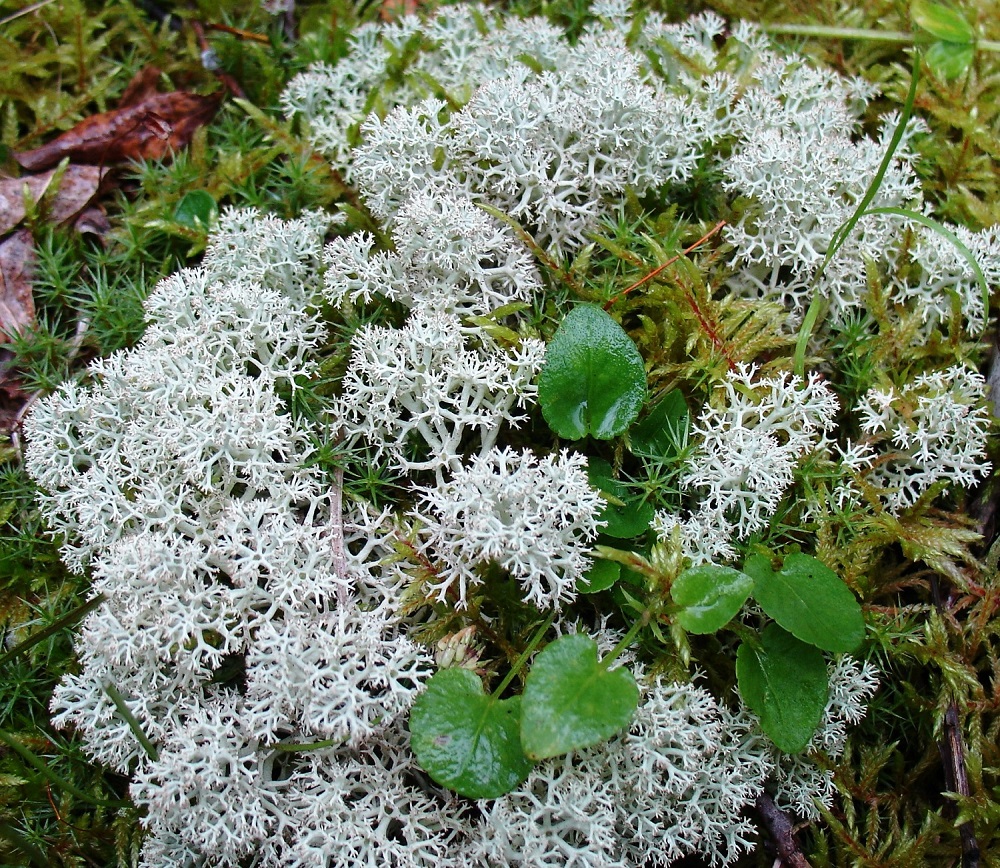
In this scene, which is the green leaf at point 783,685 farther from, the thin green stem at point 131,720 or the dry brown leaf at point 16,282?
the dry brown leaf at point 16,282

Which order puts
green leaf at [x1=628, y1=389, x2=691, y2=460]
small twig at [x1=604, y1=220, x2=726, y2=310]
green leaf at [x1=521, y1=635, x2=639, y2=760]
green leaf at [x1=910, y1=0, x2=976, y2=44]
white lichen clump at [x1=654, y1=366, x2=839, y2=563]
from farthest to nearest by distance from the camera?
green leaf at [x1=910, y1=0, x2=976, y2=44], small twig at [x1=604, y1=220, x2=726, y2=310], green leaf at [x1=628, y1=389, x2=691, y2=460], white lichen clump at [x1=654, y1=366, x2=839, y2=563], green leaf at [x1=521, y1=635, x2=639, y2=760]

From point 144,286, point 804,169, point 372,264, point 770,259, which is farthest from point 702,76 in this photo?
point 144,286

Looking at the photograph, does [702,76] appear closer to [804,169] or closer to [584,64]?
[584,64]

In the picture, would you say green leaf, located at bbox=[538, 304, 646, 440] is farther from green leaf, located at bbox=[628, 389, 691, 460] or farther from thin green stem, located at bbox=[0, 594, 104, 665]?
thin green stem, located at bbox=[0, 594, 104, 665]

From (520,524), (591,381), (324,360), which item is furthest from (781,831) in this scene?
(324,360)

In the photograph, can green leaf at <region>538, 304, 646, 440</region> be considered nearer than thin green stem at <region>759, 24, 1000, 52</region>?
Yes

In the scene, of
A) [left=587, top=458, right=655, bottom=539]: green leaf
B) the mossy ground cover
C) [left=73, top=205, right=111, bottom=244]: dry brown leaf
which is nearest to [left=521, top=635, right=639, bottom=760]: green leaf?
[left=587, top=458, right=655, bottom=539]: green leaf

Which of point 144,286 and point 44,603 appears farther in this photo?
point 144,286
